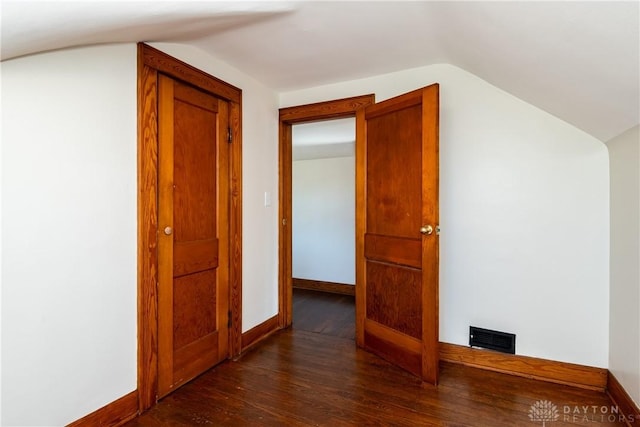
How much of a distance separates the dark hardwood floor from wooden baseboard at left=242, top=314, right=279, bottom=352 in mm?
117

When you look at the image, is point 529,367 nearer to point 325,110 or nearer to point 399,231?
point 399,231

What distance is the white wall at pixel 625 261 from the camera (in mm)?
1644

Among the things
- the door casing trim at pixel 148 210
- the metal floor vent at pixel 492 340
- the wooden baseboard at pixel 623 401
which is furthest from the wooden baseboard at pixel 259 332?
the wooden baseboard at pixel 623 401

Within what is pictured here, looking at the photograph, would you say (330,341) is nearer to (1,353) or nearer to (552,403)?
(552,403)

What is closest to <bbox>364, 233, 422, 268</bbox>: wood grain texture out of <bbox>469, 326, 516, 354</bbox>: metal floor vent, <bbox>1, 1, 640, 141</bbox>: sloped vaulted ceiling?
<bbox>469, 326, 516, 354</bbox>: metal floor vent

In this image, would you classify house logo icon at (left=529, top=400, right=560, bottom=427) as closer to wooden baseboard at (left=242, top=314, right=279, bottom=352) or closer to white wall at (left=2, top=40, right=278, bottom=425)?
wooden baseboard at (left=242, top=314, right=279, bottom=352)

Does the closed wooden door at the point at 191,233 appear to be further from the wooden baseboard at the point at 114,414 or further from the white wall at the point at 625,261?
the white wall at the point at 625,261

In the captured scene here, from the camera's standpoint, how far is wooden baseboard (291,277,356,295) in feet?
14.0

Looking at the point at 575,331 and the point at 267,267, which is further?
the point at 267,267

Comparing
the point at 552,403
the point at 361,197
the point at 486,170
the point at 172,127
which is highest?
the point at 172,127

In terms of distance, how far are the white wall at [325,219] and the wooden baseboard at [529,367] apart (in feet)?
6.66

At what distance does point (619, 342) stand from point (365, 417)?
5.04 feet

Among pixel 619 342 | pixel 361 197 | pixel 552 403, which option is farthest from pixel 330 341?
pixel 619 342

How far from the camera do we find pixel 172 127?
76.7 inches
